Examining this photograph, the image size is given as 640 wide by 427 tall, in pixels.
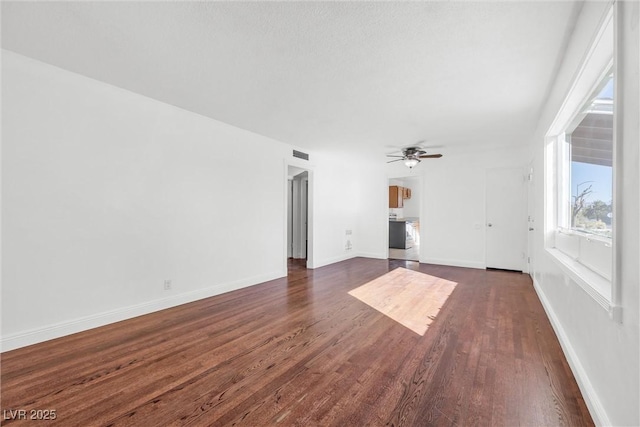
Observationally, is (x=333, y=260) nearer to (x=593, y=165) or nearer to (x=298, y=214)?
(x=298, y=214)

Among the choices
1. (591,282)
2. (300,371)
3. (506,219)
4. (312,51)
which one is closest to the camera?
(591,282)

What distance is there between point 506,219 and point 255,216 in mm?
5182

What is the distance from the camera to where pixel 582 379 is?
6.08ft

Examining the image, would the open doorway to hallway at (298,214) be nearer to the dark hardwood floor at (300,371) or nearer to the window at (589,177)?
the dark hardwood floor at (300,371)

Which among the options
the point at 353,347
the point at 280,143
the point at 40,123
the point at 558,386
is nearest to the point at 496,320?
the point at 558,386

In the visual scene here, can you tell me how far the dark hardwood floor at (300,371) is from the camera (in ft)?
5.53

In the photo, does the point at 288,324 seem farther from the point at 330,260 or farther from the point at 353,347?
the point at 330,260

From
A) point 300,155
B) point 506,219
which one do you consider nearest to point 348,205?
point 300,155

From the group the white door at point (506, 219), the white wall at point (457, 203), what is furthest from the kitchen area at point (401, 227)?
the white door at point (506, 219)

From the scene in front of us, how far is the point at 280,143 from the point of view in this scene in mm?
5246

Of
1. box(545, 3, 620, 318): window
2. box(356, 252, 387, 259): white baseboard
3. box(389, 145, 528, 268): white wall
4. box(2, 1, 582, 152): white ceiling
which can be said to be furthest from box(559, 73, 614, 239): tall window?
box(356, 252, 387, 259): white baseboard

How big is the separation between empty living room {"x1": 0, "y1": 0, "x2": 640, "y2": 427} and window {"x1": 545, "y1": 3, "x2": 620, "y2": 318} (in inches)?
1.0

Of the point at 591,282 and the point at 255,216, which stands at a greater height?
the point at 255,216

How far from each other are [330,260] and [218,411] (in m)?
5.10
